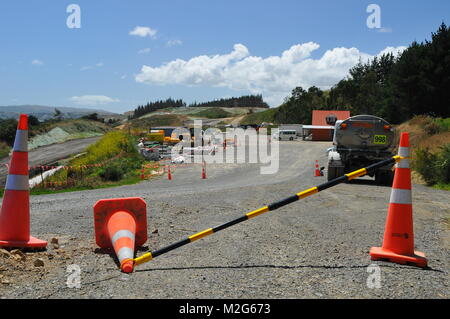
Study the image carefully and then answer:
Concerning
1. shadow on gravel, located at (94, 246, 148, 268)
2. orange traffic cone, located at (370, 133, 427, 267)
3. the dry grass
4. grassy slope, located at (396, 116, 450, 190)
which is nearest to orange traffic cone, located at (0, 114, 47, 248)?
shadow on gravel, located at (94, 246, 148, 268)

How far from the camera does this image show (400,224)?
17.6 ft

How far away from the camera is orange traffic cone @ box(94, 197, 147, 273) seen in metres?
5.36

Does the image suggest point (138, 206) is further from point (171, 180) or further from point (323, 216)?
point (171, 180)

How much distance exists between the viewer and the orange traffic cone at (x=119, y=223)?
211 inches

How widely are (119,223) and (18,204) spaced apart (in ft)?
4.63

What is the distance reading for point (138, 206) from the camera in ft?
19.6

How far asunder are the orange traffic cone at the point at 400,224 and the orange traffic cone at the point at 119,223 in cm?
312

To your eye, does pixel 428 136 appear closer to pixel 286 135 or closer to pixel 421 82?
pixel 421 82

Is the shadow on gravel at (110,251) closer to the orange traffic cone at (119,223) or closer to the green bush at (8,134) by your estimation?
the orange traffic cone at (119,223)

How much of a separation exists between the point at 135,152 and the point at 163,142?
967 centimetres

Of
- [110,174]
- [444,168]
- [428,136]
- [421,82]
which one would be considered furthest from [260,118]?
[444,168]

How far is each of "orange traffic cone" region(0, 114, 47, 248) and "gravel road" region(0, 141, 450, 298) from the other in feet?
1.30

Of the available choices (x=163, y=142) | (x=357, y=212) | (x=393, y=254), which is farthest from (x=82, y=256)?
(x=163, y=142)

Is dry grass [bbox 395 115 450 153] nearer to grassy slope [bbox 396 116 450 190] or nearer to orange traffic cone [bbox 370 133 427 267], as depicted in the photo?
grassy slope [bbox 396 116 450 190]
